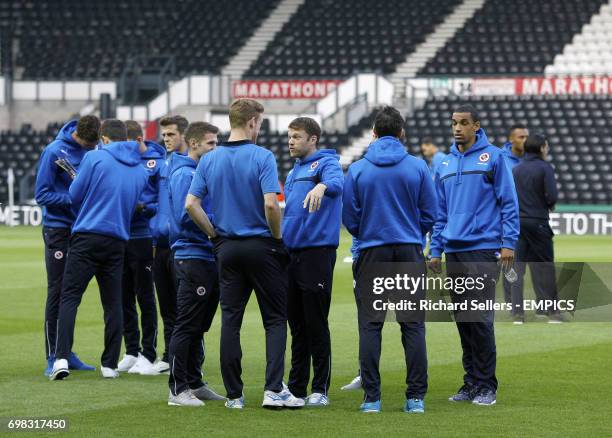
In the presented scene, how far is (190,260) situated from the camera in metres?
8.78

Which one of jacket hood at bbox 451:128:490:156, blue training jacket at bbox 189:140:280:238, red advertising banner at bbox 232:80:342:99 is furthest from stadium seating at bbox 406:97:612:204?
blue training jacket at bbox 189:140:280:238

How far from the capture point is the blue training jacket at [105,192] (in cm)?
988

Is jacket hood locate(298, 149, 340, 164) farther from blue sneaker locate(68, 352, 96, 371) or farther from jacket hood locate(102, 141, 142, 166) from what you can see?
blue sneaker locate(68, 352, 96, 371)

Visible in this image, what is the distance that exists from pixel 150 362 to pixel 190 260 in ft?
6.76

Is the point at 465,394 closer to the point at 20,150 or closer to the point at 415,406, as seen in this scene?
the point at 415,406

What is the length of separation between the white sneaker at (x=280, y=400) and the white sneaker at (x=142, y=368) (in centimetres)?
215

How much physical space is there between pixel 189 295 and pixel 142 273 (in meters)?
2.15

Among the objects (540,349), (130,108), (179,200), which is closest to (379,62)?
(130,108)

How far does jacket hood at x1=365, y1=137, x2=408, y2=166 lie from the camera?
27.4 feet

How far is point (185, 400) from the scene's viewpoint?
28.2 ft

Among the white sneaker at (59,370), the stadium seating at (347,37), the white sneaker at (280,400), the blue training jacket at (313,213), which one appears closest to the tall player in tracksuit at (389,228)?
the blue training jacket at (313,213)

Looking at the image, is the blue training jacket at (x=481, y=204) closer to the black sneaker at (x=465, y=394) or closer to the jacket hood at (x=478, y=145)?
the jacket hood at (x=478, y=145)

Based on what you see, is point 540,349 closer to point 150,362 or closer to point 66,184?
point 150,362

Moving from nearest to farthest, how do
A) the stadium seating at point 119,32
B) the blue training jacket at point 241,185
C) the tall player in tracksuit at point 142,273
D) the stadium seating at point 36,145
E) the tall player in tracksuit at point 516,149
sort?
the blue training jacket at point 241,185
the tall player in tracksuit at point 142,273
the tall player in tracksuit at point 516,149
the stadium seating at point 36,145
the stadium seating at point 119,32
